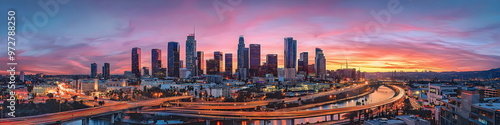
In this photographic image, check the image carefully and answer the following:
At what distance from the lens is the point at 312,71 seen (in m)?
69.8

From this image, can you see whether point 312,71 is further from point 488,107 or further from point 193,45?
point 488,107

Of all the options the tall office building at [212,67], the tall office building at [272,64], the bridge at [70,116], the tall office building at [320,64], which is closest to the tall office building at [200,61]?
the tall office building at [212,67]

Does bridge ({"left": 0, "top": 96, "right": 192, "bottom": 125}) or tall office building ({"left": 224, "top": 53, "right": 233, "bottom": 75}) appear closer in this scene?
bridge ({"left": 0, "top": 96, "right": 192, "bottom": 125})

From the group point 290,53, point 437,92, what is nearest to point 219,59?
point 290,53

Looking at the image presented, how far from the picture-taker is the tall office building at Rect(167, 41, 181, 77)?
5644 cm

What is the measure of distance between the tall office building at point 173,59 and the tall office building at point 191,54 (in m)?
2.03

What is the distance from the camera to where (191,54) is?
59.3 metres

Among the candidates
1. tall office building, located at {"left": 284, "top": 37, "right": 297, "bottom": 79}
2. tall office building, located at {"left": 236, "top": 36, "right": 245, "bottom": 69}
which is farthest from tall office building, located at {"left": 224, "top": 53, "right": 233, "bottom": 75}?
tall office building, located at {"left": 284, "top": 37, "right": 297, "bottom": 79}

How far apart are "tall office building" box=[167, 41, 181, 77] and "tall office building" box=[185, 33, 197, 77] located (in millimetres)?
2029

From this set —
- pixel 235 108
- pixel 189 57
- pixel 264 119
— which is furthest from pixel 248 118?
pixel 189 57

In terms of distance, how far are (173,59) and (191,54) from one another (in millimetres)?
3951

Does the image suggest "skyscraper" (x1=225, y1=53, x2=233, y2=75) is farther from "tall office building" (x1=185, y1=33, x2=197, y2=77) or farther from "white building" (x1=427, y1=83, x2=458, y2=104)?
"white building" (x1=427, y1=83, x2=458, y2=104)

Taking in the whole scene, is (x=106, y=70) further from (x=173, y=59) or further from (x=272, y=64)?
(x=272, y=64)

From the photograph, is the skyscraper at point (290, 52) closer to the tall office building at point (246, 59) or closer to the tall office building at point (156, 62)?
the tall office building at point (246, 59)
